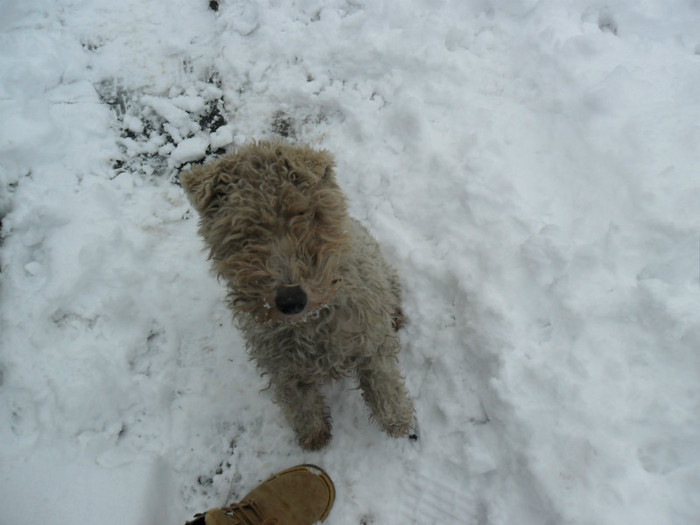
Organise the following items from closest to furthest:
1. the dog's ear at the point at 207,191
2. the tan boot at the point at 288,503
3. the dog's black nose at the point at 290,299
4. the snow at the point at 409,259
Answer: the dog's black nose at the point at 290,299, the dog's ear at the point at 207,191, the snow at the point at 409,259, the tan boot at the point at 288,503

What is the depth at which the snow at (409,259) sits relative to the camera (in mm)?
2822

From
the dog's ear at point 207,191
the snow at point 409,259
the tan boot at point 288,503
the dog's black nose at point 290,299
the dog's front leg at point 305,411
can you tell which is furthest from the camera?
the tan boot at point 288,503

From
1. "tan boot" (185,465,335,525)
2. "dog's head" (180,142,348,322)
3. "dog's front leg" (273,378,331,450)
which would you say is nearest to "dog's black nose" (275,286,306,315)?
"dog's head" (180,142,348,322)

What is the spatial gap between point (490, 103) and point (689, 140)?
1.62 m

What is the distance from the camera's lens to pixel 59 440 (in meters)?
3.27

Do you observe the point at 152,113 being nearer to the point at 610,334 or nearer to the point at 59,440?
the point at 59,440

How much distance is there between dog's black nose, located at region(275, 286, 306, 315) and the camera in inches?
83.1

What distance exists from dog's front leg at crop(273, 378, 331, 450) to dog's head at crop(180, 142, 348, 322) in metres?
0.85

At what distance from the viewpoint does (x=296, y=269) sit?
2.16 meters

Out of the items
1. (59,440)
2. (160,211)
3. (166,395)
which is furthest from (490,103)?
(59,440)

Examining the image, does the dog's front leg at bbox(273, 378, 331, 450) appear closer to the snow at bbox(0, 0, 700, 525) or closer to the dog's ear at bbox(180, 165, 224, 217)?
the snow at bbox(0, 0, 700, 525)

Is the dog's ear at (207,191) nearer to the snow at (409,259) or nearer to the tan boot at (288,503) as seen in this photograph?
the snow at (409,259)

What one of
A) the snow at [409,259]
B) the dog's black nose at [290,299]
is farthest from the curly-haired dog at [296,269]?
the snow at [409,259]

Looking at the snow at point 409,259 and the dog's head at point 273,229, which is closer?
the dog's head at point 273,229
